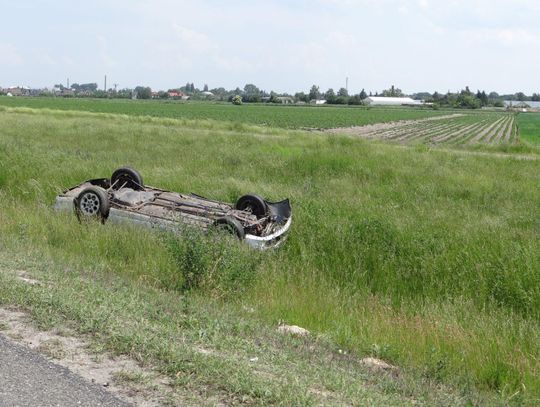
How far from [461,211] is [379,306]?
6031 mm

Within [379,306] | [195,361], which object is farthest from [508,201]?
[195,361]

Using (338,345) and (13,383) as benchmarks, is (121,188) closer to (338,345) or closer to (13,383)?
(338,345)

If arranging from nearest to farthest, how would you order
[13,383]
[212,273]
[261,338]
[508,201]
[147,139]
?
[13,383], [261,338], [212,273], [508,201], [147,139]

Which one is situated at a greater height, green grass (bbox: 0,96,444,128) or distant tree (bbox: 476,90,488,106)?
distant tree (bbox: 476,90,488,106)

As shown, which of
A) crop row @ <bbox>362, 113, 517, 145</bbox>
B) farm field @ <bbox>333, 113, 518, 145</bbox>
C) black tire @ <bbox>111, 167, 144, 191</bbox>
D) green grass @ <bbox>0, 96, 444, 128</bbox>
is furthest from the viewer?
green grass @ <bbox>0, 96, 444, 128</bbox>

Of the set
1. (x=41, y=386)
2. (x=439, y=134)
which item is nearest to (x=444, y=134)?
(x=439, y=134)

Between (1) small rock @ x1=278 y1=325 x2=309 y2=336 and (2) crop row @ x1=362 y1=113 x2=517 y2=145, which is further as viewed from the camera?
(2) crop row @ x1=362 y1=113 x2=517 y2=145

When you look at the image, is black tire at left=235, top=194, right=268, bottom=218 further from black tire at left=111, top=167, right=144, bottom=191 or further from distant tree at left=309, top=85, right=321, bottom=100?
distant tree at left=309, top=85, right=321, bottom=100

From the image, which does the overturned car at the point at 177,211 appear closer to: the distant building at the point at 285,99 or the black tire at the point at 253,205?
the black tire at the point at 253,205

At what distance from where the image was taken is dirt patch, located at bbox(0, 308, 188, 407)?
12.8ft

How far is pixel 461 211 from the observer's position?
12.9 metres

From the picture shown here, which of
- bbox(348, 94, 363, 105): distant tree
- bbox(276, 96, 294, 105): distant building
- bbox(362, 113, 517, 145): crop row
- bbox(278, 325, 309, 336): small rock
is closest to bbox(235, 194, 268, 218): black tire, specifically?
bbox(278, 325, 309, 336): small rock

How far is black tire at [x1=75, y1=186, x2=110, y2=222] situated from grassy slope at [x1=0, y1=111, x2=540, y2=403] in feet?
1.20

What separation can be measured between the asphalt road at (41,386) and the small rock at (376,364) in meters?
2.31
